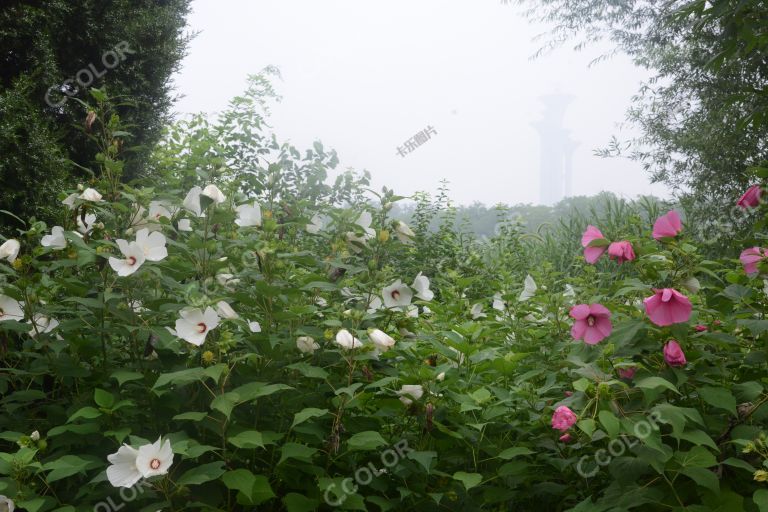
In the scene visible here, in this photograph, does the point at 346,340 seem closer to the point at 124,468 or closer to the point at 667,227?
the point at 124,468

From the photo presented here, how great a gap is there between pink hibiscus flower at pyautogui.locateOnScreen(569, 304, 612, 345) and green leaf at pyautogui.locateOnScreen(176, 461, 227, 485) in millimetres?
899

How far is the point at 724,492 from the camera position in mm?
1576

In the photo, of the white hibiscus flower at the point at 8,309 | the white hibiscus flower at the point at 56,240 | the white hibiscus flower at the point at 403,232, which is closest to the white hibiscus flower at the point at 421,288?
the white hibiscus flower at the point at 403,232

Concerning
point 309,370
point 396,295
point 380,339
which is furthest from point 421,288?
point 309,370

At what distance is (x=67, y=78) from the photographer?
4223mm

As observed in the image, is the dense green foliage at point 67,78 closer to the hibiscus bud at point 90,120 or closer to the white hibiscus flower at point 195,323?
the hibiscus bud at point 90,120

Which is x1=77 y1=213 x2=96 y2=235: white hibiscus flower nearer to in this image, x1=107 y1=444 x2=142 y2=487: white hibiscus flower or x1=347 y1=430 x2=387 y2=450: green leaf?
x1=107 y1=444 x2=142 y2=487: white hibiscus flower

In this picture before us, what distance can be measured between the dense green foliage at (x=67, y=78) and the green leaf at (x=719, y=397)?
2.59 metres

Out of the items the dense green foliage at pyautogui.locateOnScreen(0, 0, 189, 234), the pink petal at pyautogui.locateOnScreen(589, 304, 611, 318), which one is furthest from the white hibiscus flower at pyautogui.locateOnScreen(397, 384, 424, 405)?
the dense green foliage at pyautogui.locateOnScreen(0, 0, 189, 234)

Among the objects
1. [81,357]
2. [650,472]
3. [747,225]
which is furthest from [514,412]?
[747,225]

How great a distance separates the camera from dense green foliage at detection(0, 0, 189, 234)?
11.3 ft

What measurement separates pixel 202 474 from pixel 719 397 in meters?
1.16

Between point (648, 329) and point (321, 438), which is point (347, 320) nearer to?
point (321, 438)

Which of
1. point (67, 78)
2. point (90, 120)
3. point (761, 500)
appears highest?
point (67, 78)
